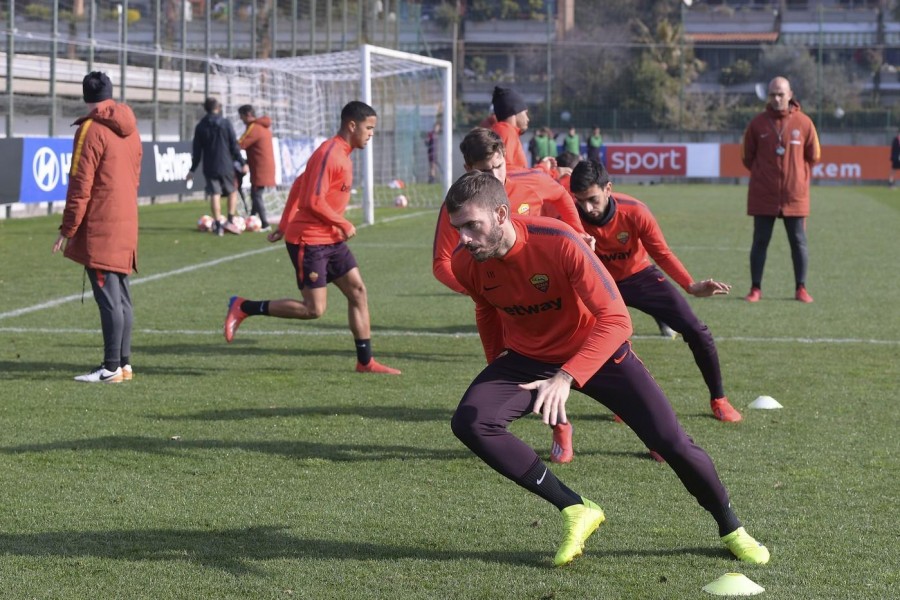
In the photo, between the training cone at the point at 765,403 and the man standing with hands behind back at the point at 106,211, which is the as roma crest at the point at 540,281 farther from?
the man standing with hands behind back at the point at 106,211

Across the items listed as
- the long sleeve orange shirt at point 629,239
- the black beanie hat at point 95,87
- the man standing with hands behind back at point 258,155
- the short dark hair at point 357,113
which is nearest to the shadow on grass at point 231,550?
the long sleeve orange shirt at point 629,239

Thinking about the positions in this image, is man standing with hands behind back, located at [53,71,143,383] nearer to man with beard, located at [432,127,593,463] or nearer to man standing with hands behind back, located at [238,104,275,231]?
man with beard, located at [432,127,593,463]

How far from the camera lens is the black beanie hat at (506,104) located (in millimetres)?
9148

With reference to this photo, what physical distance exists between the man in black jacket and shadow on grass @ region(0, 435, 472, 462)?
1336cm

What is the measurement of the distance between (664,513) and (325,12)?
33.5m

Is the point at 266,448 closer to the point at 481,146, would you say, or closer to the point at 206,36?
the point at 481,146

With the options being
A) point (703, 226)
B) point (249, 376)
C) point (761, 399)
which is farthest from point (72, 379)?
point (703, 226)

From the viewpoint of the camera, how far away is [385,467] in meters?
6.48

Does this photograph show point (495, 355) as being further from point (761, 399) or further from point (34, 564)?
point (761, 399)

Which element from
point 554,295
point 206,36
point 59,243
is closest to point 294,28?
point 206,36

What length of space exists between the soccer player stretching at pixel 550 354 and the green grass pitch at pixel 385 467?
286 mm

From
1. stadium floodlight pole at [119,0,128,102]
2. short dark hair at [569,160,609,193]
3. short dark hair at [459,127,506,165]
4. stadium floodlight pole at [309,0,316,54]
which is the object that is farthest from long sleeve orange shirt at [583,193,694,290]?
stadium floodlight pole at [309,0,316,54]

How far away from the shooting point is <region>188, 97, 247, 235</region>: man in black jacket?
20.2 metres

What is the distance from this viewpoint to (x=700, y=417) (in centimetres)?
768
